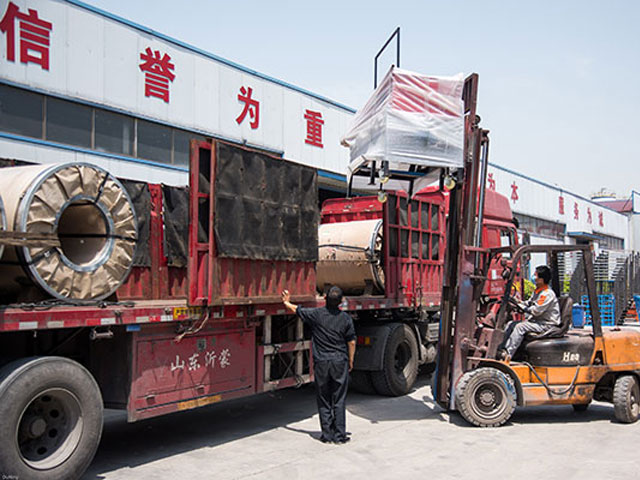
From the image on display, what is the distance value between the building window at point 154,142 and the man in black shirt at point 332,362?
8.50 m

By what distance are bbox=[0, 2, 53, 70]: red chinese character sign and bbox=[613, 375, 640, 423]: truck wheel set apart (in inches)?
444

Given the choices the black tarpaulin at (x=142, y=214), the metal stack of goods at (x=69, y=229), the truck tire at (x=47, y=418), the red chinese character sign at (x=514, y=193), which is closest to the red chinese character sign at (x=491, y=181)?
the red chinese character sign at (x=514, y=193)

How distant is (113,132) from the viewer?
13656 millimetres

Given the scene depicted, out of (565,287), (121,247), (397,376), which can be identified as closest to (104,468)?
(121,247)

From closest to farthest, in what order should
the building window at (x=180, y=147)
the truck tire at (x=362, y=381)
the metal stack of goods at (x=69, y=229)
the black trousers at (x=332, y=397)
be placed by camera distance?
1. the metal stack of goods at (x=69, y=229)
2. the black trousers at (x=332, y=397)
3. the truck tire at (x=362, y=381)
4. the building window at (x=180, y=147)

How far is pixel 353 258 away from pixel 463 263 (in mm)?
2355

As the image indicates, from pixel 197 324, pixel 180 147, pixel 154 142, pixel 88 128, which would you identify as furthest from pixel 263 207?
pixel 180 147

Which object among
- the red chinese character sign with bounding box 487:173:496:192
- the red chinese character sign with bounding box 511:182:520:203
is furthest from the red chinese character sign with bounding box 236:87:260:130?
the red chinese character sign with bounding box 511:182:520:203

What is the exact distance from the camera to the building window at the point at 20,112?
11828 mm

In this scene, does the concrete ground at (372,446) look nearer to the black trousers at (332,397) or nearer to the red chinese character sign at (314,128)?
the black trousers at (332,397)

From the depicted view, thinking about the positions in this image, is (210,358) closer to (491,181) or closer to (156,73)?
(156,73)

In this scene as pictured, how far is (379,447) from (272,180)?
3.25 metres

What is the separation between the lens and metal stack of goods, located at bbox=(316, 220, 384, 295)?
10258 mm

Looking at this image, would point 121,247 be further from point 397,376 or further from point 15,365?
point 397,376
